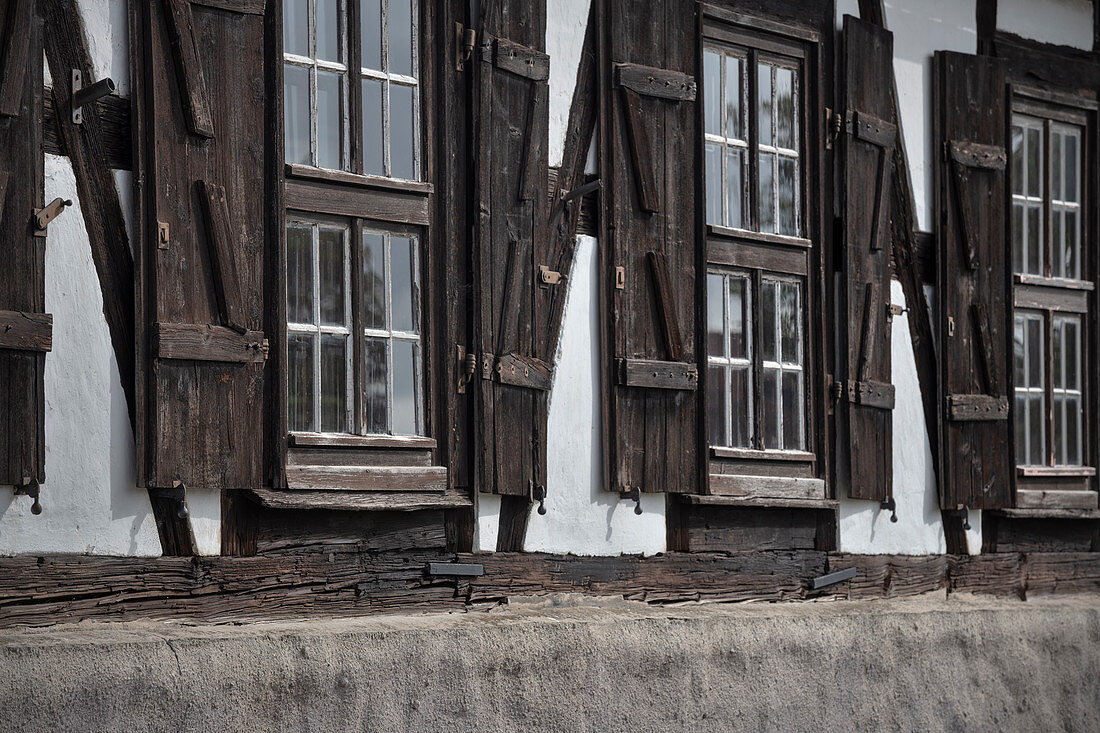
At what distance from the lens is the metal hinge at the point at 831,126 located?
691 centimetres

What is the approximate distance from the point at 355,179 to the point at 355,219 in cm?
16

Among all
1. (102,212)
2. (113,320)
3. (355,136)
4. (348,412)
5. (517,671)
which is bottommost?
(517,671)

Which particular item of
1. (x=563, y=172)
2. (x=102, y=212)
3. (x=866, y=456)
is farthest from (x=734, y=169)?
(x=102, y=212)

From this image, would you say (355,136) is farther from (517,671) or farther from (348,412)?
(517,671)

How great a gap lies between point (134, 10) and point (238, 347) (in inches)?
48.2

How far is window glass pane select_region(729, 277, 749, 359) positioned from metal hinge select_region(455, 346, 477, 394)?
154 cm

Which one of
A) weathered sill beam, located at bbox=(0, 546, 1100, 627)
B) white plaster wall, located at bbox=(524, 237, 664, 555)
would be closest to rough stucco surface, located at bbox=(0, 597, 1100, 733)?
weathered sill beam, located at bbox=(0, 546, 1100, 627)

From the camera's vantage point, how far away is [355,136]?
5379 mm

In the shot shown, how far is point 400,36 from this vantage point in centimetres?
555

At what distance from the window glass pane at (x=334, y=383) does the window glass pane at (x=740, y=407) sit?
203 centimetres

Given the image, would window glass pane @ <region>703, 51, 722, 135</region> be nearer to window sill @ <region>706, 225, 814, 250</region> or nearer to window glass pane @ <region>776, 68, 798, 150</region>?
window glass pane @ <region>776, 68, 798, 150</region>

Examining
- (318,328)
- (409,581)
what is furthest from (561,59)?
(409,581)

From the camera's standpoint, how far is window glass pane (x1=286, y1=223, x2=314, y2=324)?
5.22m

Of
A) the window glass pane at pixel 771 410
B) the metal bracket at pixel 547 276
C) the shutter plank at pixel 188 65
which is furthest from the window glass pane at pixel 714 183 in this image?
the shutter plank at pixel 188 65
